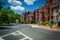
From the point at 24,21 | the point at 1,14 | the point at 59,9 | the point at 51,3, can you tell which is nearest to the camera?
the point at 59,9

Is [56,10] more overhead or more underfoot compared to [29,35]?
more overhead

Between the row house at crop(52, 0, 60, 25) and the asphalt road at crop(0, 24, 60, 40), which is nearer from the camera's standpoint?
the asphalt road at crop(0, 24, 60, 40)

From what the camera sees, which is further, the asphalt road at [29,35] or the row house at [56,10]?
the row house at [56,10]

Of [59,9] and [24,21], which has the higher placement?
[59,9]

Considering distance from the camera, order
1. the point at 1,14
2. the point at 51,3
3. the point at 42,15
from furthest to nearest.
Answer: the point at 42,15 < the point at 1,14 < the point at 51,3

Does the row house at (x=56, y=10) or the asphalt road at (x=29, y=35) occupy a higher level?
the row house at (x=56, y=10)

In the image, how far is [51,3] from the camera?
167 ft

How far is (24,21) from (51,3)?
4977 cm

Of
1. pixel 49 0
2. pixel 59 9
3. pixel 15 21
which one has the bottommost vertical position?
pixel 15 21

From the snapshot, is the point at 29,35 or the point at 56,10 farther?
the point at 56,10

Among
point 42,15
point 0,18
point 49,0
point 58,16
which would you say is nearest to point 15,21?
point 42,15

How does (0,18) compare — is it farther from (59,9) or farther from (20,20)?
(20,20)

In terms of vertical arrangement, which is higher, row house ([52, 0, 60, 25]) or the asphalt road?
row house ([52, 0, 60, 25])

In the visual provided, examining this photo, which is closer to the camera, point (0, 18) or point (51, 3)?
point (51, 3)
